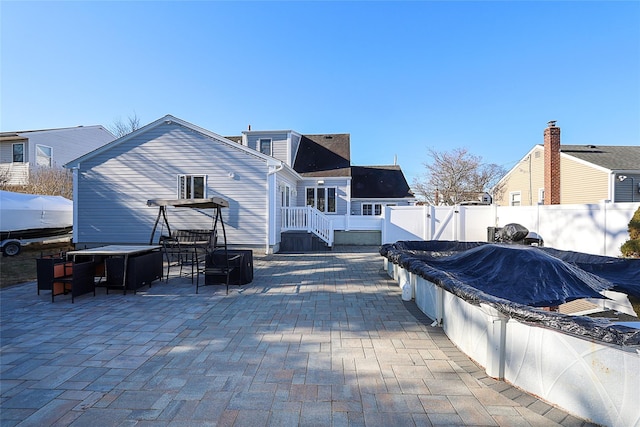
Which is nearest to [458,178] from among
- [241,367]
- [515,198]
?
[515,198]

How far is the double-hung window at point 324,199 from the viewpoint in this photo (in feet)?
57.0

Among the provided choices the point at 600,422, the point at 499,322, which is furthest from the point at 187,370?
the point at 600,422

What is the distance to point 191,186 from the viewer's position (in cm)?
1142

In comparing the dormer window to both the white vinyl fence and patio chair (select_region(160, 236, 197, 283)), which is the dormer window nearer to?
the white vinyl fence

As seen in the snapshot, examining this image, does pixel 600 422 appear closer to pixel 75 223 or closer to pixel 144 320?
pixel 144 320

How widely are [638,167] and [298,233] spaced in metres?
17.2

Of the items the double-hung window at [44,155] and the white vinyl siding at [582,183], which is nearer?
the white vinyl siding at [582,183]

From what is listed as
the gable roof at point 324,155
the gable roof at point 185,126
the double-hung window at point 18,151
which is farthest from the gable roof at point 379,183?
the double-hung window at point 18,151

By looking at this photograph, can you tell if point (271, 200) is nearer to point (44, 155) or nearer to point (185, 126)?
point (185, 126)

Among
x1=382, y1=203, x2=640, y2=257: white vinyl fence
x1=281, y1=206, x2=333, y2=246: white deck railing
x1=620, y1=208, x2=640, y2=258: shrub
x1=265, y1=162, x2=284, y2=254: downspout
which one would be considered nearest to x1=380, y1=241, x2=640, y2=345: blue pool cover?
x1=620, y1=208, x2=640, y2=258: shrub

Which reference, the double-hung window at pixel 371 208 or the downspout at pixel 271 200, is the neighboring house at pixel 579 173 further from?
the downspout at pixel 271 200

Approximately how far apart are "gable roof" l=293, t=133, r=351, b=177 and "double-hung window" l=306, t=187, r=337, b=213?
88 cm

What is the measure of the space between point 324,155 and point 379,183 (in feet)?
15.5

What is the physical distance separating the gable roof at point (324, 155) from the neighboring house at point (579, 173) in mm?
9350
